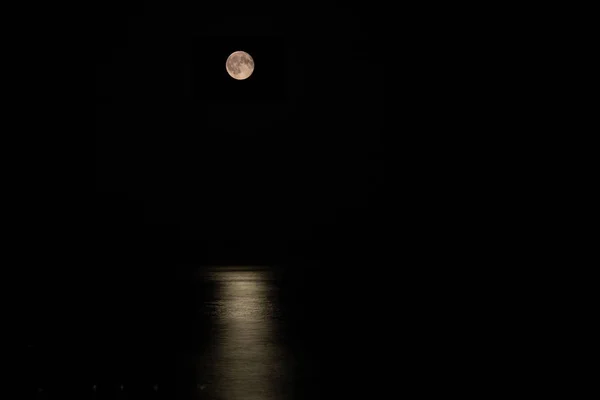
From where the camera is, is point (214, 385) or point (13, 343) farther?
point (13, 343)

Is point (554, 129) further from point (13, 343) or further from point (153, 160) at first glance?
point (13, 343)

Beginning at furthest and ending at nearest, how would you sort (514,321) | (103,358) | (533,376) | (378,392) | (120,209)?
(120,209), (514,321), (103,358), (533,376), (378,392)

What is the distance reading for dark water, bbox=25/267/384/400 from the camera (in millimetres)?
3158

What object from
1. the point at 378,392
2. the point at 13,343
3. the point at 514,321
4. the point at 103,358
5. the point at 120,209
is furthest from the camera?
the point at 120,209

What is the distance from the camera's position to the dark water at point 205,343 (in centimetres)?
316

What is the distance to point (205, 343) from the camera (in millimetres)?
3986

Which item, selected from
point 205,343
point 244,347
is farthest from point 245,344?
point 205,343

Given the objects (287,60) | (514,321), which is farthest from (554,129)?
(514,321)

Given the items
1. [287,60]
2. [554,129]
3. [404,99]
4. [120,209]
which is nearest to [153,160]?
[120,209]

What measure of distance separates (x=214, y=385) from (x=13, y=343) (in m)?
1.34

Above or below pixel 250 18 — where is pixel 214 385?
below

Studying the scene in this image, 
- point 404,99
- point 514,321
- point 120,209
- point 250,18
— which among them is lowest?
point 120,209

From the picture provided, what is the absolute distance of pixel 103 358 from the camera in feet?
12.1

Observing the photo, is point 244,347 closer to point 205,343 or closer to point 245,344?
point 245,344
